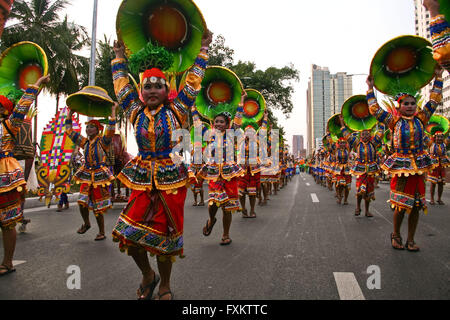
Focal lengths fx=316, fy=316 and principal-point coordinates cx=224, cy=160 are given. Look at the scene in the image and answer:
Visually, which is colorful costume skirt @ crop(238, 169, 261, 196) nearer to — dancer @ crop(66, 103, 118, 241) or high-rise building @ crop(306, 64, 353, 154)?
dancer @ crop(66, 103, 118, 241)

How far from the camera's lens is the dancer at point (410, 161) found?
15.0 ft

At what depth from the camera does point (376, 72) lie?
5.01 meters

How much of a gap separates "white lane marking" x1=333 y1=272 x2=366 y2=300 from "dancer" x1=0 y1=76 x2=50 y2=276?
375 cm

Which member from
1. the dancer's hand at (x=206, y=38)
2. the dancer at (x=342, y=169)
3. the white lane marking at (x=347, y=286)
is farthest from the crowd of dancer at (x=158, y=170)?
the dancer at (x=342, y=169)

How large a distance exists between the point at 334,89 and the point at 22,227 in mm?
113211

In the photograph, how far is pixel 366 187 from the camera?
7.53 metres

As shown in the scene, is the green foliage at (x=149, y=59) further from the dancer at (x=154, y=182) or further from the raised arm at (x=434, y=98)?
the raised arm at (x=434, y=98)

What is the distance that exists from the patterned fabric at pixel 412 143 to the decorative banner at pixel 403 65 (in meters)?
0.32

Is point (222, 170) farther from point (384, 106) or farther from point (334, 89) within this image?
point (334, 89)

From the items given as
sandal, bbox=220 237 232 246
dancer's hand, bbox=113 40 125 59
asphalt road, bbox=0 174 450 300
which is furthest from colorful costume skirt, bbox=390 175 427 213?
dancer's hand, bbox=113 40 125 59

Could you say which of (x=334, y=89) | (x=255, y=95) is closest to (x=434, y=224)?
(x=255, y=95)

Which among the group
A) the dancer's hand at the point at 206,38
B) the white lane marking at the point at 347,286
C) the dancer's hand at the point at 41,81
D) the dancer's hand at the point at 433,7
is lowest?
the white lane marking at the point at 347,286

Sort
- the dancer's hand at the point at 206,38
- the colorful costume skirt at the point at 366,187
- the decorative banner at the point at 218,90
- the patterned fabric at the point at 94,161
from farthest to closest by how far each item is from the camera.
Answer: the colorful costume skirt at the point at 366,187 → the decorative banner at the point at 218,90 → the patterned fabric at the point at 94,161 → the dancer's hand at the point at 206,38

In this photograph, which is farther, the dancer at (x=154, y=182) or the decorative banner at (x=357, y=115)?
the decorative banner at (x=357, y=115)
